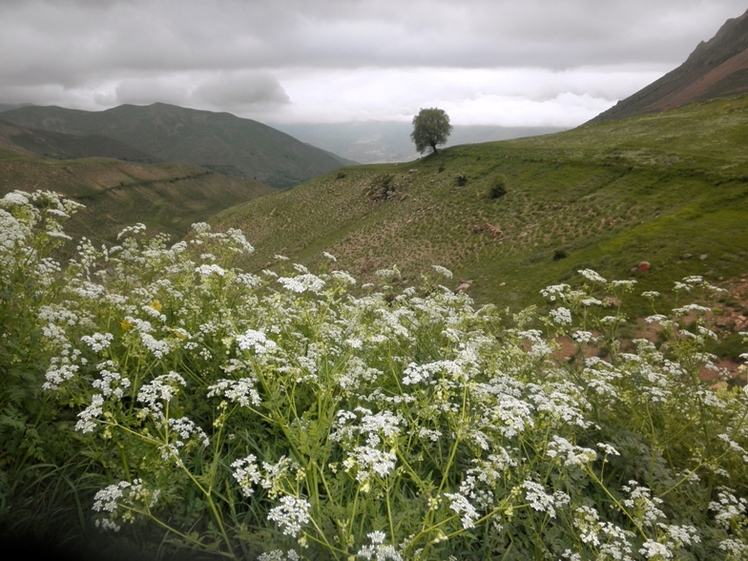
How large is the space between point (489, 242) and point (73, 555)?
39.5 metres

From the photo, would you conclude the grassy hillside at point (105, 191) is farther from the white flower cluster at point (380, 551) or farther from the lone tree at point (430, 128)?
the white flower cluster at point (380, 551)

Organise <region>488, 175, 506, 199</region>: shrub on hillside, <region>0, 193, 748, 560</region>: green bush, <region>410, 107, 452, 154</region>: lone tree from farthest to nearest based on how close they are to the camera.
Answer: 1. <region>410, 107, 452, 154</region>: lone tree
2. <region>488, 175, 506, 199</region>: shrub on hillside
3. <region>0, 193, 748, 560</region>: green bush

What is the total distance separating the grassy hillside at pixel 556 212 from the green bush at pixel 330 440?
21887 millimetres

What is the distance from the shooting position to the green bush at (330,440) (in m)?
3.33

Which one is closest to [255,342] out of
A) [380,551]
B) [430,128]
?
[380,551]

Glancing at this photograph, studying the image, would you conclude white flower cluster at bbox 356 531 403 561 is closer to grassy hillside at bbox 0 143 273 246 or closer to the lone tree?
the lone tree

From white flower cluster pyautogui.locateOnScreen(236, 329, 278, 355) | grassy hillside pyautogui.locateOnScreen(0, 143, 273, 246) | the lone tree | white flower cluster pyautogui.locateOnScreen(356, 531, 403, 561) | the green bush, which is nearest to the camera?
white flower cluster pyautogui.locateOnScreen(356, 531, 403, 561)

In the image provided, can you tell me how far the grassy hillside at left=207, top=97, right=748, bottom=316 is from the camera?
26500 mm

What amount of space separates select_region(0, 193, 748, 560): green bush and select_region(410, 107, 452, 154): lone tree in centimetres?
7300

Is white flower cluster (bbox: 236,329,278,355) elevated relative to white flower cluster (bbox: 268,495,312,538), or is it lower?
elevated

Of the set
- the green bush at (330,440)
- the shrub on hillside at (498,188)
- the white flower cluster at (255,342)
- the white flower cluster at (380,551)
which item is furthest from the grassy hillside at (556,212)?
the white flower cluster at (380,551)

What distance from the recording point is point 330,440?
388 cm

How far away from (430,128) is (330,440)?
76.5 m

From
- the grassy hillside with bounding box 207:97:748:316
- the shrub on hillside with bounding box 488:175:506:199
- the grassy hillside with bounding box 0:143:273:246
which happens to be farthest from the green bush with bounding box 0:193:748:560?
the grassy hillside with bounding box 0:143:273:246
